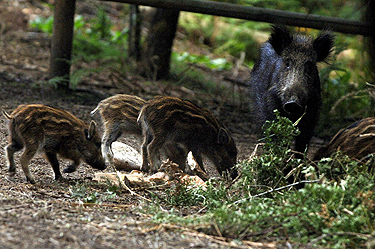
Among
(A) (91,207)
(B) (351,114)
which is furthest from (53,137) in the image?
(B) (351,114)

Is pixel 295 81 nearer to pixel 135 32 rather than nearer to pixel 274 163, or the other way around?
pixel 274 163

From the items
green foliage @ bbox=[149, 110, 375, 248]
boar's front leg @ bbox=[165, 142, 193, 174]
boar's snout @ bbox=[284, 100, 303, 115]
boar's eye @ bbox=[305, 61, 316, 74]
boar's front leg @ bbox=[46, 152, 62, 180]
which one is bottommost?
boar's front leg @ bbox=[165, 142, 193, 174]

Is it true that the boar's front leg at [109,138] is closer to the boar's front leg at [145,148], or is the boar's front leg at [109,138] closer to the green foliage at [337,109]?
the boar's front leg at [145,148]

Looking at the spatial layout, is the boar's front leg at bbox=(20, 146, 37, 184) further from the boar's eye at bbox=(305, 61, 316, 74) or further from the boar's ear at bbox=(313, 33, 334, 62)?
the boar's ear at bbox=(313, 33, 334, 62)

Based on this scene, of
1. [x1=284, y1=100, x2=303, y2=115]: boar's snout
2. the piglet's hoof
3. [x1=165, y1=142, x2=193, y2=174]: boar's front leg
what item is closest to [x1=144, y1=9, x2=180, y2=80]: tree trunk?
[x1=165, y1=142, x2=193, y2=174]: boar's front leg

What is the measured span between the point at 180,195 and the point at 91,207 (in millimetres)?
797

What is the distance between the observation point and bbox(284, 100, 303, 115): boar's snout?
482cm

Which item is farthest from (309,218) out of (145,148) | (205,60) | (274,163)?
(205,60)

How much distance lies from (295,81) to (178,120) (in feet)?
4.52

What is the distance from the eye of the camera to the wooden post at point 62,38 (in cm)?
759

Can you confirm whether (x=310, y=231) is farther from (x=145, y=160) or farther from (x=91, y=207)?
(x=145, y=160)

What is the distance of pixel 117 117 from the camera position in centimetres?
597

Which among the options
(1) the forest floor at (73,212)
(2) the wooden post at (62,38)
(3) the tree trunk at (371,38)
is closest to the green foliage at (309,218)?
(1) the forest floor at (73,212)

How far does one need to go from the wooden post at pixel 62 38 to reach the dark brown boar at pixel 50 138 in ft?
9.37
